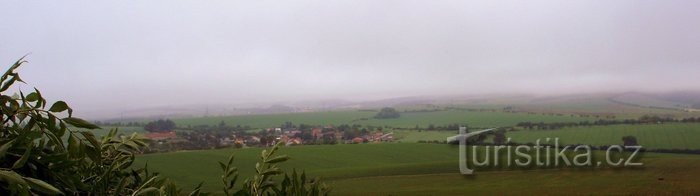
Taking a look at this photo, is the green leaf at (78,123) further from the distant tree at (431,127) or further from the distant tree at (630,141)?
the distant tree at (431,127)

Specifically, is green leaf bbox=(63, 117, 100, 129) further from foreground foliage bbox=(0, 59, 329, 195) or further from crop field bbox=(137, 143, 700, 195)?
crop field bbox=(137, 143, 700, 195)

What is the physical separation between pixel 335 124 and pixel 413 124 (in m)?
14.0

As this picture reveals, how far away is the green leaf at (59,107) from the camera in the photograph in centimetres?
127

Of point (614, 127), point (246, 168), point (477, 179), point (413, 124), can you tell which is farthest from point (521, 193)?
point (413, 124)

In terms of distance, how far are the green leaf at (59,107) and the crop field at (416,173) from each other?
1445 cm

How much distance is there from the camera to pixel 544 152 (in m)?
35.8

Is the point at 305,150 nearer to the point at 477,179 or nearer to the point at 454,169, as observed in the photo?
the point at 454,169

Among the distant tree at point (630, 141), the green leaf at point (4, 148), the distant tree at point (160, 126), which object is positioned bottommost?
the distant tree at point (630, 141)

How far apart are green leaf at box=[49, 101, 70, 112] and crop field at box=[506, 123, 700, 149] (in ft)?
152

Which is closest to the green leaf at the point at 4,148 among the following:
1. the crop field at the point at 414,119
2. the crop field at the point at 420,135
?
the crop field at the point at 420,135

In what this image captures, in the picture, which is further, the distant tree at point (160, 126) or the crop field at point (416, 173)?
the distant tree at point (160, 126)

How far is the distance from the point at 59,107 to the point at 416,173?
36.4m

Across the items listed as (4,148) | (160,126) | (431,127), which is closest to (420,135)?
(431,127)

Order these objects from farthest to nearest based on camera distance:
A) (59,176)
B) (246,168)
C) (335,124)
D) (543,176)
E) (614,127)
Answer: (335,124) < (614,127) < (246,168) < (543,176) < (59,176)
